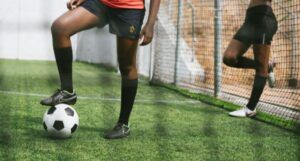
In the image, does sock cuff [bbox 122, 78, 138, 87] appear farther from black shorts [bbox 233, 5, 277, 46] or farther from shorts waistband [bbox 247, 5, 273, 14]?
shorts waistband [bbox 247, 5, 273, 14]

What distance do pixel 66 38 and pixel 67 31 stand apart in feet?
0.17

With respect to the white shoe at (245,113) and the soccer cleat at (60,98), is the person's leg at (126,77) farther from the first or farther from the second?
the white shoe at (245,113)

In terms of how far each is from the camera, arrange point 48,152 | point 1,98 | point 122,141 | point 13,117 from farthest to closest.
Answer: point 1,98, point 13,117, point 122,141, point 48,152

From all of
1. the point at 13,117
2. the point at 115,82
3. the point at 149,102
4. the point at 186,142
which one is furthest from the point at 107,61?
the point at 186,142

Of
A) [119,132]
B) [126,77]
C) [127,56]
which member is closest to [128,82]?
[126,77]

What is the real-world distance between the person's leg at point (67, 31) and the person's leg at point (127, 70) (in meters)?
0.26

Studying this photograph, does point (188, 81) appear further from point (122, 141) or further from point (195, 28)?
point (122, 141)

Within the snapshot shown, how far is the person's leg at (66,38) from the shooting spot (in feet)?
10.8

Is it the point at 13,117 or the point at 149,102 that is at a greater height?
the point at 13,117

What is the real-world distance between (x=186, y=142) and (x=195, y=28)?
16.9 feet

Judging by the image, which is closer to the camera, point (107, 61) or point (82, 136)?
point (82, 136)

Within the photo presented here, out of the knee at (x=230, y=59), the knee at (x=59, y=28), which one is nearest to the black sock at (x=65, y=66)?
the knee at (x=59, y=28)

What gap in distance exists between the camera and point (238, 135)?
387cm

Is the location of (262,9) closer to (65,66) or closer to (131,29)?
(131,29)
